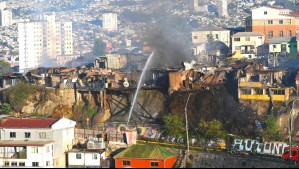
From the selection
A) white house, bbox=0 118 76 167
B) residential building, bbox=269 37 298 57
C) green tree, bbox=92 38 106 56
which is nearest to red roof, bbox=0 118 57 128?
white house, bbox=0 118 76 167

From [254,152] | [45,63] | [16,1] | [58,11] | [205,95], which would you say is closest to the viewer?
[254,152]

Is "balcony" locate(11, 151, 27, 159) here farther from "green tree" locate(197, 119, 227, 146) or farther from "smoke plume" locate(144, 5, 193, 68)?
"smoke plume" locate(144, 5, 193, 68)

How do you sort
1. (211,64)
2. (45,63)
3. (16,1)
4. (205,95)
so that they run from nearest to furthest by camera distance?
(205,95), (211,64), (45,63), (16,1)

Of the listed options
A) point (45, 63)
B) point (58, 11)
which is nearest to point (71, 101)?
point (45, 63)

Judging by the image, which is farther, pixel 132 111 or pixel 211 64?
pixel 211 64

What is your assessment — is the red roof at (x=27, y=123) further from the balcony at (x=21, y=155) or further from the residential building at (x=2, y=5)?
the residential building at (x=2, y=5)

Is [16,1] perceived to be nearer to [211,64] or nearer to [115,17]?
[115,17]

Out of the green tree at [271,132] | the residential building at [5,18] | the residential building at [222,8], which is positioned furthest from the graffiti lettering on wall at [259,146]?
the residential building at [5,18]

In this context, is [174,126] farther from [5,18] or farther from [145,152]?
[5,18]
